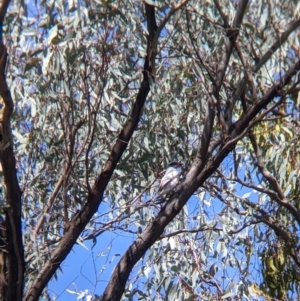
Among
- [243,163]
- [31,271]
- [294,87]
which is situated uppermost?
[243,163]

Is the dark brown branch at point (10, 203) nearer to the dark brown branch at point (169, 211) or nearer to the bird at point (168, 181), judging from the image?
the dark brown branch at point (169, 211)

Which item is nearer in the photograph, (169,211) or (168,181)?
(169,211)

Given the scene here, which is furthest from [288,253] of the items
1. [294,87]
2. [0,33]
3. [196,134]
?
[0,33]

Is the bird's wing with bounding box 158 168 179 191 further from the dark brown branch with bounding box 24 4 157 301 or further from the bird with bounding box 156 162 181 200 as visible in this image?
the dark brown branch with bounding box 24 4 157 301

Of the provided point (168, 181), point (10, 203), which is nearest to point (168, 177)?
point (168, 181)

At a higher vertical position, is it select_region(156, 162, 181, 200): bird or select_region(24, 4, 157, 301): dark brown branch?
select_region(156, 162, 181, 200): bird

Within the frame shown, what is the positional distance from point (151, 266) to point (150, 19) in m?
1.69

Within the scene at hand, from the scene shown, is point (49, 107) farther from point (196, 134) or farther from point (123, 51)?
point (196, 134)

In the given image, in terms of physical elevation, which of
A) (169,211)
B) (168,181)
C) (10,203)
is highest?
(168,181)

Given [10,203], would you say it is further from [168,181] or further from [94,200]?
[168,181]

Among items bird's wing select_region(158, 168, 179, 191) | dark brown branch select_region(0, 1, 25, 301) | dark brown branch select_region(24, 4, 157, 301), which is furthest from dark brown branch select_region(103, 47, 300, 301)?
bird's wing select_region(158, 168, 179, 191)

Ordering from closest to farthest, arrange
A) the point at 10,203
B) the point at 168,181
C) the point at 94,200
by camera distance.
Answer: the point at 10,203, the point at 94,200, the point at 168,181

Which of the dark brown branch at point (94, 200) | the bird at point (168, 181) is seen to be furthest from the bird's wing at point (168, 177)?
the dark brown branch at point (94, 200)

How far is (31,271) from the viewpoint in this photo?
14.6ft
